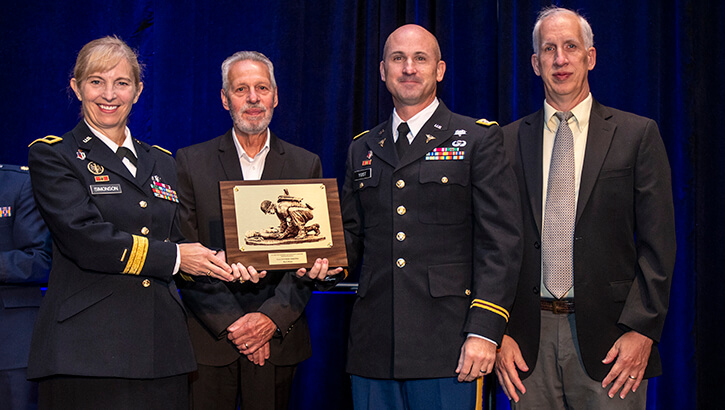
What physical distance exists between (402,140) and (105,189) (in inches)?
39.6

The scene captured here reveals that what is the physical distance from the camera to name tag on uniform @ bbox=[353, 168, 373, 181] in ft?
7.80

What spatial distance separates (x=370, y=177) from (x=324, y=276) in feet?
1.26

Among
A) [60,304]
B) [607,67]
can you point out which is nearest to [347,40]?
[607,67]

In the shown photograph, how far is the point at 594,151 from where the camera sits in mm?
2246

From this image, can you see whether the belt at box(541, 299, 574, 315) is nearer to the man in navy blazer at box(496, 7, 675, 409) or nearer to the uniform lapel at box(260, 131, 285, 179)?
the man in navy blazer at box(496, 7, 675, 409)

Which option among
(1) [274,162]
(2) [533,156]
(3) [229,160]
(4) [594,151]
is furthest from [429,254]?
(3) [229,160]

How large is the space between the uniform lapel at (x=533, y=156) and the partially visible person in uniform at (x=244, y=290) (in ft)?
2.35

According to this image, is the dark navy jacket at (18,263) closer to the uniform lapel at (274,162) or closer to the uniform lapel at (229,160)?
the uniform lapel at (229,160)

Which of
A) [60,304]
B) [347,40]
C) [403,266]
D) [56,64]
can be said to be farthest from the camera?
[56,64]

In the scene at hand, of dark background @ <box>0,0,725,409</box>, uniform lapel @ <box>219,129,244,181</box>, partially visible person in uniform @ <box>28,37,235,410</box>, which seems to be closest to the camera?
partially visible person in uniform @ <box>28,37,235,410</box>

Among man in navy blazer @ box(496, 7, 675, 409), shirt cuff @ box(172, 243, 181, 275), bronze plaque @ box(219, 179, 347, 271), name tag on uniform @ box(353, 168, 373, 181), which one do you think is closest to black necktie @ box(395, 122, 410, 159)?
name tag on uniform @ box(353, 168, 373, 181)

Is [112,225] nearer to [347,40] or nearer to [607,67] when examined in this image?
[347,40]

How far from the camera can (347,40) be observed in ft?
11.8

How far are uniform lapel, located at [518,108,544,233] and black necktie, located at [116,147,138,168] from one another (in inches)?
52.7
